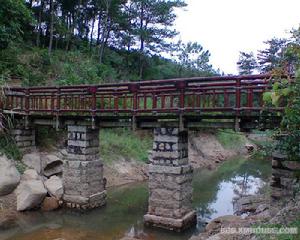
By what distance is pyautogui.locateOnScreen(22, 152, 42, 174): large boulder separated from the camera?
53.5 feet

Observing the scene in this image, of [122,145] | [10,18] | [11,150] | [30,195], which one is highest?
[10,18]

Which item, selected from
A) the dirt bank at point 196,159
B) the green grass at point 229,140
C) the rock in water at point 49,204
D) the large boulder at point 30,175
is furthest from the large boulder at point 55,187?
the green grass at point 229,140

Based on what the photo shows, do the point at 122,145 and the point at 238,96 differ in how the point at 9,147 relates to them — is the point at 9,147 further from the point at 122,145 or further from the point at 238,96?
the point at 238,96

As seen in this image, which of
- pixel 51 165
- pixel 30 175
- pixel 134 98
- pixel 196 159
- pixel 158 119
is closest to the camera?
pixel 158 119

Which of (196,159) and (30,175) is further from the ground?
(30,175)

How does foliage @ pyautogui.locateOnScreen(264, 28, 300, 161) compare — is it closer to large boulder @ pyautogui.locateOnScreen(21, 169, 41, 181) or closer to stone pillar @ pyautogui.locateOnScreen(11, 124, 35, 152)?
large boulder @ pyautogui.locateOnScreen(21, 169, 41, 181)

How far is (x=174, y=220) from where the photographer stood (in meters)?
12.1

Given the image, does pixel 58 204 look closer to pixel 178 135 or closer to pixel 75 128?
pixel 75 128

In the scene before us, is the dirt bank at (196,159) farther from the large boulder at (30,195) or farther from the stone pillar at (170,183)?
the stone pillar at (170,183)

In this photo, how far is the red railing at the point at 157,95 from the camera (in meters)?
10.9

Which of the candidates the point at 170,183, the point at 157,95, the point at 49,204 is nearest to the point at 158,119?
the point at 157,95

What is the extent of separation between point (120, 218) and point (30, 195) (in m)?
3.59

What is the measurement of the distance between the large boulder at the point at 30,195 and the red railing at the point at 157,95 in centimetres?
307

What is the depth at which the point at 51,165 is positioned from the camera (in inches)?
667
